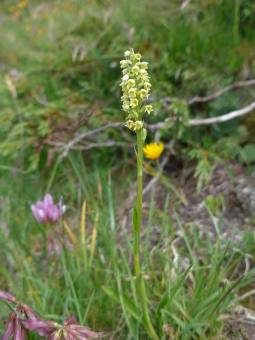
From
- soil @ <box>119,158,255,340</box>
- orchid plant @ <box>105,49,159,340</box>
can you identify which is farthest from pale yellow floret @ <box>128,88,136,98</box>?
soil @ <box>119,158,255,340</box>

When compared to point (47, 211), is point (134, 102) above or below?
above

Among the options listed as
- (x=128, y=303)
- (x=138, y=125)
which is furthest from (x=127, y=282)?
(x=138, y=125)

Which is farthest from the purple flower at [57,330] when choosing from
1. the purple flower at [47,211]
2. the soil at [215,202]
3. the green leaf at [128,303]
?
the soil at [215,202]

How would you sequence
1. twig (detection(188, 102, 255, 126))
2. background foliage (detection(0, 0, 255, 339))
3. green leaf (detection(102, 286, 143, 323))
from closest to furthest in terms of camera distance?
green leaf (detection(102, 286, 143, 323))
background foliage (detection(0, 0, 255, 339))
twig (detection(188, 102, 255, 126))

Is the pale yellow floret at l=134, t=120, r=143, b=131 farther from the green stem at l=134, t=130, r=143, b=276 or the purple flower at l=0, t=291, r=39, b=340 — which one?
the purple flower at l=0, t=291, r=39, b=340

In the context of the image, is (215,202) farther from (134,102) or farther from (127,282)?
(134,102)

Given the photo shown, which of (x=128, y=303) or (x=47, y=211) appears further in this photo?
(x=47, y=211)

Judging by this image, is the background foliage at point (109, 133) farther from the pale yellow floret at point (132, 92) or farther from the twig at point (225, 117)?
the pale yellow floret at point (132, 92)

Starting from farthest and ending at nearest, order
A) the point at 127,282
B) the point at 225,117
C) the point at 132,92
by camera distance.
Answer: the point at 225,117 < the point at 127,282 < the point at 132,92

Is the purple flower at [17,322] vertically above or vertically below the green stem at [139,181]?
below

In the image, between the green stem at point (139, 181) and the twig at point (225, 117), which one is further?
the twig at point (225, 117)

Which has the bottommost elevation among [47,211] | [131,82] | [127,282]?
[127,282]

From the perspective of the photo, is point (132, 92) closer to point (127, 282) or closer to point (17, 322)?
point (17, 322)

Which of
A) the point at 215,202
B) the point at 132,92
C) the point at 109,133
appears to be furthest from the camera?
the point at 109,133
